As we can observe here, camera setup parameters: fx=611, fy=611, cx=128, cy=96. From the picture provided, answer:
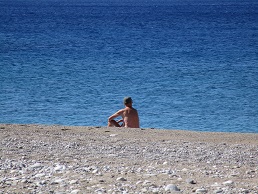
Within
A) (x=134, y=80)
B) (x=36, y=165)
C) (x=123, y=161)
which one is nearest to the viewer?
(x=36, y=165)

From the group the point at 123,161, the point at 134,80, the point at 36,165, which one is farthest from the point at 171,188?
the point at 134,80

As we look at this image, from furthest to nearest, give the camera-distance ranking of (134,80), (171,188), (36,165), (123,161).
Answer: (134,80)
(123,161)
(36,165)
(171,188)

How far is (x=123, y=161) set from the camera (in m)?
9.98

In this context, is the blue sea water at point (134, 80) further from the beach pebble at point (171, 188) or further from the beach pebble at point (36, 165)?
the beach pebble at point (171, 188)

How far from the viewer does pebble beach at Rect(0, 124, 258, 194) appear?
325 inches

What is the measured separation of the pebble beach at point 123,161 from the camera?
8266mm

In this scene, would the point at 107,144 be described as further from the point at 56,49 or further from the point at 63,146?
the point at 56,49

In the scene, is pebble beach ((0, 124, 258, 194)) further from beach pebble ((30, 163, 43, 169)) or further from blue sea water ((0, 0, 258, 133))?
blue sea water ((0, 0, 258, 133))

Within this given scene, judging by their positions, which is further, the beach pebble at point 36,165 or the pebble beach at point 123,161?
the beach pebble at point 36,165

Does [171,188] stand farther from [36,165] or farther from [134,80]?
[134,80]

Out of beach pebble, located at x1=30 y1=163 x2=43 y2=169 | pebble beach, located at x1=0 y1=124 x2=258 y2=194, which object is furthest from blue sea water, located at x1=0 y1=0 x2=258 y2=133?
beach pebble, located at x1=30 y1=163 x2=43 y2=169

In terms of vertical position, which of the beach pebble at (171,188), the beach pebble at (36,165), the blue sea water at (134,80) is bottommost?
the beach pebble at (171,188)

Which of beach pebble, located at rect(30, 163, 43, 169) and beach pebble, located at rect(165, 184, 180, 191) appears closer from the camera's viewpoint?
beach pebble, located at rect(165, 184, 180, 191)

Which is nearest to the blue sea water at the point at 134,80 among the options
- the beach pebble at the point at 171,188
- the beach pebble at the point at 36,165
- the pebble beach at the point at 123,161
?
the pebble beach at the point at 123,161
